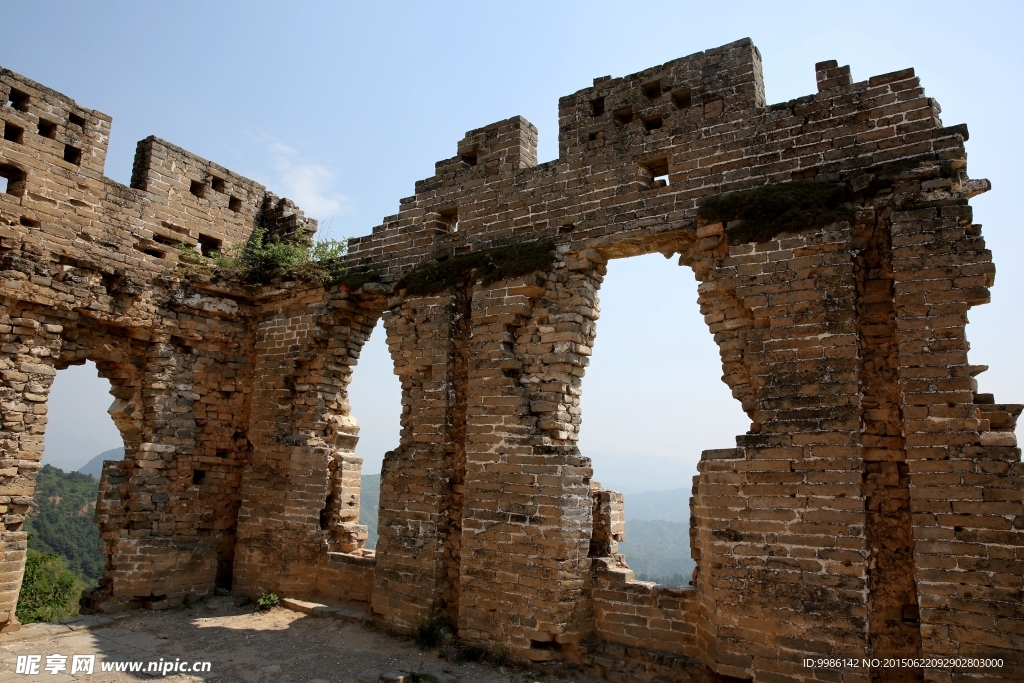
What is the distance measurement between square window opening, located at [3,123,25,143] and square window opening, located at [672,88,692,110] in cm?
834

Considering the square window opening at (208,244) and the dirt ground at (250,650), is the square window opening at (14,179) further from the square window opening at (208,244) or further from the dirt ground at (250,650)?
the dirt ground at (250,650)

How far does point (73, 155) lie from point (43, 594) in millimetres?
17663

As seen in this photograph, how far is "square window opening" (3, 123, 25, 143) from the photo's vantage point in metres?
8.55

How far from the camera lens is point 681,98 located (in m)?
7.66

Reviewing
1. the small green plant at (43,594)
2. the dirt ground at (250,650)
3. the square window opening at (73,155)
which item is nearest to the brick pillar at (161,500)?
the dirt ground at (250,650)

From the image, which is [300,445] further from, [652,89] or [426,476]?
[652,89]

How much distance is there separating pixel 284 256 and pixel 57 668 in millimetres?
6080

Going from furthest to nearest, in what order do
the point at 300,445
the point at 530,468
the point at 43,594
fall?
the point at 43,594 < the point at 300,445 < the point at 530,468

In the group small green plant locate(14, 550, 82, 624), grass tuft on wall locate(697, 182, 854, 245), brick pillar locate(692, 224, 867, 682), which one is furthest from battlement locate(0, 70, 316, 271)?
small green plant locate(14, 550, 82, 624)

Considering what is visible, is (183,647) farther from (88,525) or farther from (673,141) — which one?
(88,525)

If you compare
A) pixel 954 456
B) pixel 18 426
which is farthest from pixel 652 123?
pixel 18 426

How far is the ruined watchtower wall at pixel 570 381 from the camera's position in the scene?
5.41 metres

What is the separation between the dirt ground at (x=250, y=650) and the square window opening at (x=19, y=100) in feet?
21.7

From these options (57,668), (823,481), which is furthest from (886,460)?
(57,668)
